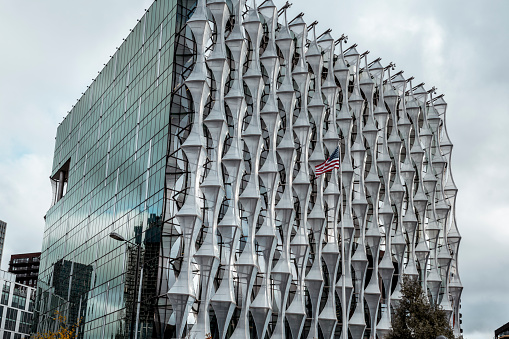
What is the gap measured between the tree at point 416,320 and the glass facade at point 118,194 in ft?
59.3

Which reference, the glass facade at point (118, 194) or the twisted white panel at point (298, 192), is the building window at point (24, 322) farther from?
the twisted white panel at point (298, 192)

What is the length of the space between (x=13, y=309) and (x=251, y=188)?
358ft

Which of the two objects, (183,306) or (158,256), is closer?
(183,306)

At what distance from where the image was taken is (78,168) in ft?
267

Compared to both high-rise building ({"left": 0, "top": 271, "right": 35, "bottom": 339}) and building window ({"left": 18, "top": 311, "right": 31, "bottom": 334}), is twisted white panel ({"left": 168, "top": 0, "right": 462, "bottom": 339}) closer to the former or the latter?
high-rise building ({"left": 0, "top": 271, "right": 35, "bottom": 339})

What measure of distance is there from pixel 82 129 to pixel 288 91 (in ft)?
116

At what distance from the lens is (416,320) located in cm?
3984

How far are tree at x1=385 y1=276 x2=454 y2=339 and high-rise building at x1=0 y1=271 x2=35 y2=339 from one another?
Answer: 4536 inches

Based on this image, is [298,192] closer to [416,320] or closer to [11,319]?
[416,320]

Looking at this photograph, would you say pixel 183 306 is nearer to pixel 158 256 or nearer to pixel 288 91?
pixel 158 256

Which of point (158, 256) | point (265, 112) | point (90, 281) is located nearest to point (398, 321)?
point (158, 256)

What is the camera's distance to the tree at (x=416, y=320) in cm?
3928

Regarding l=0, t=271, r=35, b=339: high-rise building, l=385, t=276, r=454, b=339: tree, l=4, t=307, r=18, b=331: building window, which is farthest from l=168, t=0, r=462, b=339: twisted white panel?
l=4, t=307, r=18, b=331: building window

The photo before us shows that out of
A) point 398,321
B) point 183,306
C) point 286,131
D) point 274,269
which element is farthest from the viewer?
point 286,131
